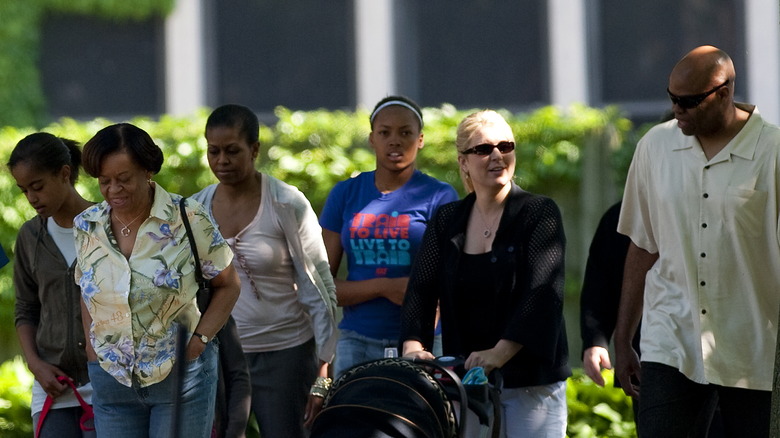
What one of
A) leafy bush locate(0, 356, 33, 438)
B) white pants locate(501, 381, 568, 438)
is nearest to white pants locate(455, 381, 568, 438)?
white pants locate(501, 381, 568, 438)

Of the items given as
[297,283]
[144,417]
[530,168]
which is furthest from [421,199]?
[530,168]

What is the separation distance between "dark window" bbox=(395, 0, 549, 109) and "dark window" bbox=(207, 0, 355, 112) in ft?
2.31

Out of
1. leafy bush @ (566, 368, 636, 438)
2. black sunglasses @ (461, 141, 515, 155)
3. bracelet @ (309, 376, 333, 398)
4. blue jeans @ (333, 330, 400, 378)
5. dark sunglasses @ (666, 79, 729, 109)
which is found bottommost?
leafy bush @ (566, 368, 636, 438)

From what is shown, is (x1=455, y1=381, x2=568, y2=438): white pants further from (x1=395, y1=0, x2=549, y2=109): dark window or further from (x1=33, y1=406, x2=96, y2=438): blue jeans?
(x1=395, y1=0, x2=549, y2=109): dark window

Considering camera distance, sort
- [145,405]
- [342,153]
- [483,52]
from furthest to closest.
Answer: [483,52] < [342,153] < [145,405]

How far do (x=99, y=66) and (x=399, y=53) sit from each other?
8.87 feet

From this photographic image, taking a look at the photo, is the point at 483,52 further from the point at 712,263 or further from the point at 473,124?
the point at 712,263

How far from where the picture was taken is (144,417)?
4938mm

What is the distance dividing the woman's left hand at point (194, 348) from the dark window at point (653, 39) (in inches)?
287

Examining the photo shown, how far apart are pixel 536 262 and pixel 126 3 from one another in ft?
25.3

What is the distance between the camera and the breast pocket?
486 cm

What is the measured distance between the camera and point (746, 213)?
486cm

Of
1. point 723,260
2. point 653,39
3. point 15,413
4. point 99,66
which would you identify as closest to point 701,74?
point 723,260

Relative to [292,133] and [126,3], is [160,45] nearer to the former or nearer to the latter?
[126,3]
